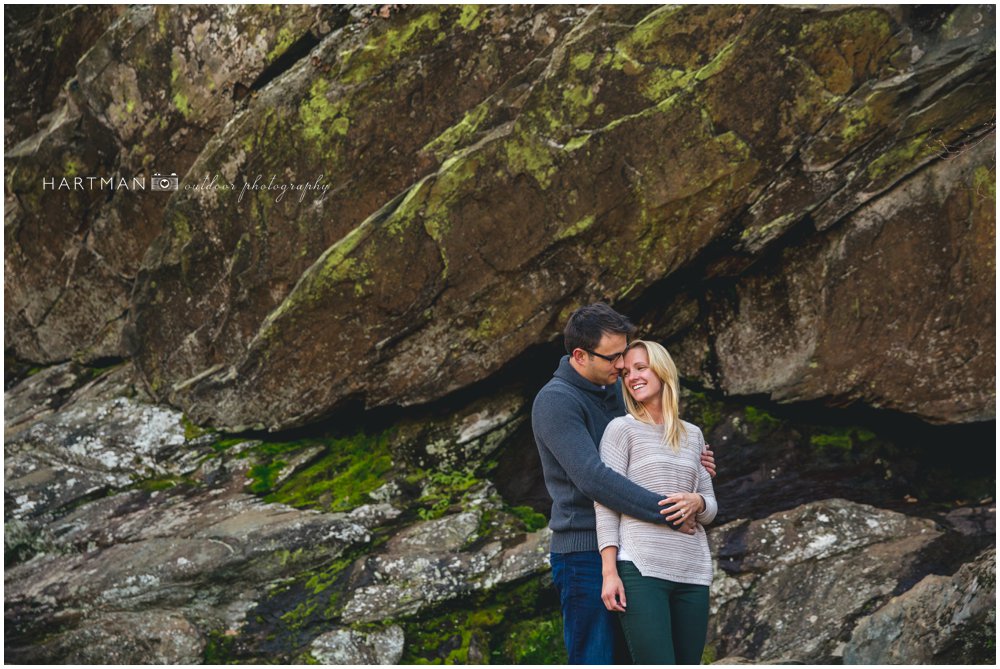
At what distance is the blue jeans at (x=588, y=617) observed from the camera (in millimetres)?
4996

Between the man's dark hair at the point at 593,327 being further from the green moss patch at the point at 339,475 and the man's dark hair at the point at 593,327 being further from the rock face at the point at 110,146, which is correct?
the rock face at the point at 110,146

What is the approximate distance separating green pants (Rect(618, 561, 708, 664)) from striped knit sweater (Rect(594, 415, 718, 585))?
0.06 meters

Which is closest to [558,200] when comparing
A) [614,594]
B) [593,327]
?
[593,327]

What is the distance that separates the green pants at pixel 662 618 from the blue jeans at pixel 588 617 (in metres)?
0.17

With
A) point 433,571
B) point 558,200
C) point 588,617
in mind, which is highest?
point 558,200

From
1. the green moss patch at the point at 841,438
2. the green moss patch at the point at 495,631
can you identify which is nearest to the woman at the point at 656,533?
the green moss patch at the point at 495,631

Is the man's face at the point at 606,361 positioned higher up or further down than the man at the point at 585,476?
higher up

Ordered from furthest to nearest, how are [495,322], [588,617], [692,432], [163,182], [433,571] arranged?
1. [163,182]
2. [495,322]
3. [433,571]
4. [692,432]
5. [588,617]

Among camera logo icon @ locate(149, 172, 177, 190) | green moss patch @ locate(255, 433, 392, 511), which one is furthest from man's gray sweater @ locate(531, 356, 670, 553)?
camera logo icon @ locate(149, 172, 177, 190)

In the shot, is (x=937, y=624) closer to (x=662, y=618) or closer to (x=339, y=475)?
(x=662, y=618)

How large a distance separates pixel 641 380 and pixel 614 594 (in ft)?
4.16

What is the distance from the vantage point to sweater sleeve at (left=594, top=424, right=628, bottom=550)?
4.92 metres

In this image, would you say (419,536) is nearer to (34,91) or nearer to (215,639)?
(215,639)

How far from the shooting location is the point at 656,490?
197 inches
